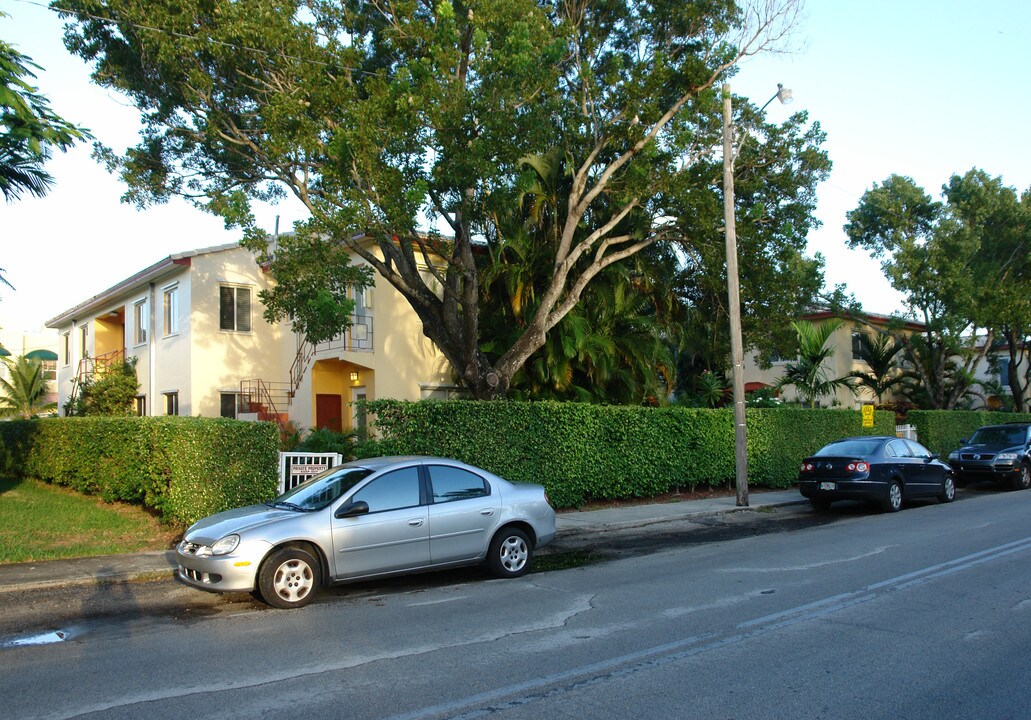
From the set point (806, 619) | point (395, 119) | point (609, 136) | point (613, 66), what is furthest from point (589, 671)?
point (613, 66)

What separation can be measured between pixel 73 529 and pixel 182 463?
7.37 feet

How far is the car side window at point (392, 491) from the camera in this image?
9000 mm

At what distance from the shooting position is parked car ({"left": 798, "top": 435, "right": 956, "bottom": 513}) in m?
16.3

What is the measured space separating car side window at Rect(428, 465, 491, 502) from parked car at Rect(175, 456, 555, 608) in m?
0.01

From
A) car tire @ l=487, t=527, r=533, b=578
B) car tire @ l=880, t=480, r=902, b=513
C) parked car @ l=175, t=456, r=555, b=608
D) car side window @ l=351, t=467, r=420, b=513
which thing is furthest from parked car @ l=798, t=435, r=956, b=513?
car side window @ l=351, t=467, r=420, b=513

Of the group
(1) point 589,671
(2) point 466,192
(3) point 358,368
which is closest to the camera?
(1) point 589,671

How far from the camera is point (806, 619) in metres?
7.46

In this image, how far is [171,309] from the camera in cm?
2541

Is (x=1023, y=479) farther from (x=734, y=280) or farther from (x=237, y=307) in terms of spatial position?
(x=237, y=307)

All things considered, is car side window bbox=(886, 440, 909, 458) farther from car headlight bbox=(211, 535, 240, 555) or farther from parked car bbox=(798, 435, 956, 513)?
car headlight bbox=(211, 535, 240, 555)

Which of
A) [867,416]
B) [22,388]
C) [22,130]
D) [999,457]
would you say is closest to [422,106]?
[22,130]

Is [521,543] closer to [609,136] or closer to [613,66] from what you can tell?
[609,136]

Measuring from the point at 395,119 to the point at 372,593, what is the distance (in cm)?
766

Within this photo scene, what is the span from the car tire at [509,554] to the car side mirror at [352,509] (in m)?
1.72
